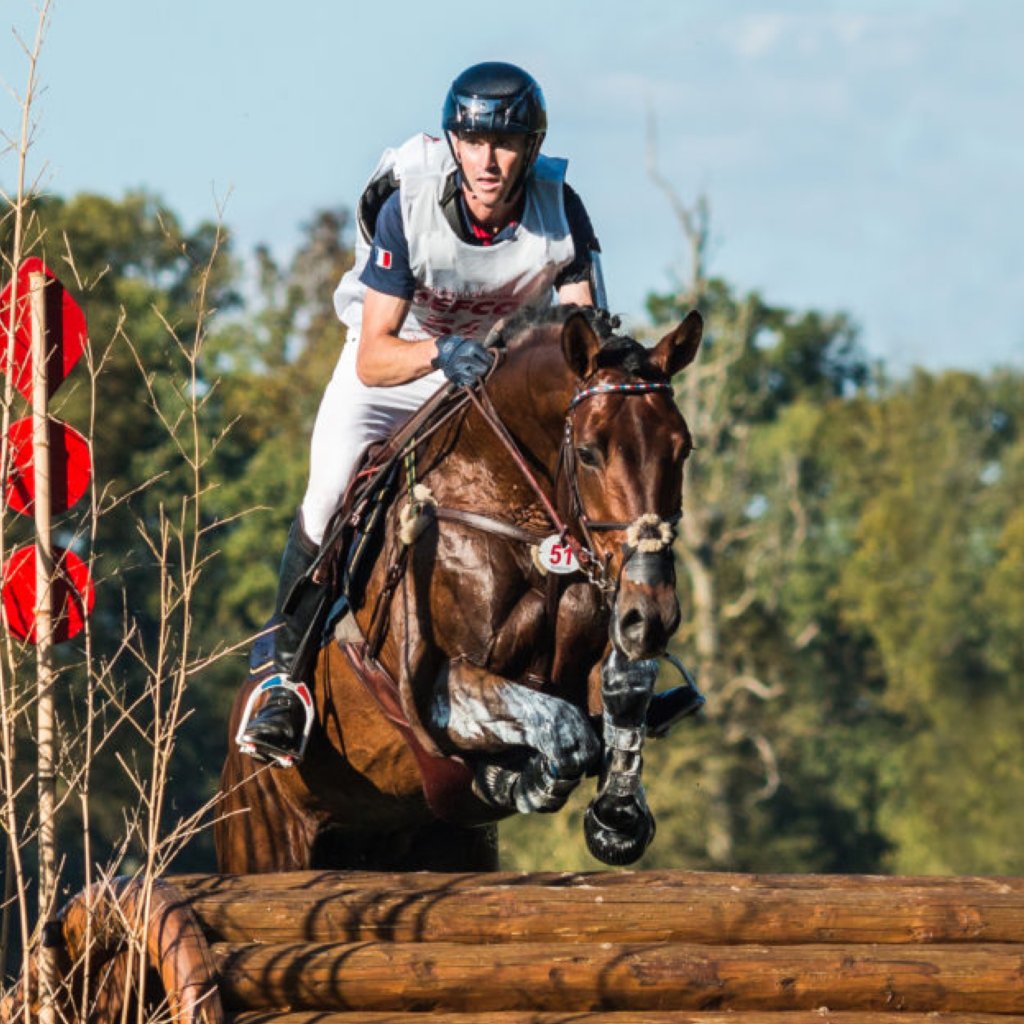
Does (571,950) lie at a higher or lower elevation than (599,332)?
lower

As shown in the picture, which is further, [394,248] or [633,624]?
[394,248]

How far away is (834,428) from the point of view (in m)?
56.5

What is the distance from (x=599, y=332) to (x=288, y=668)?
5.20 feet

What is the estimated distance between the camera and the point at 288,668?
7.27 meters

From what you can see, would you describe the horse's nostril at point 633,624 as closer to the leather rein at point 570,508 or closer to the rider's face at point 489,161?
the leather rein at point 570,508

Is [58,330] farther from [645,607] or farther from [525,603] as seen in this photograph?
[645,607]

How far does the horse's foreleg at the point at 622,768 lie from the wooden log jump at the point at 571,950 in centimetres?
48

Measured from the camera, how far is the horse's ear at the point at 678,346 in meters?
6.38

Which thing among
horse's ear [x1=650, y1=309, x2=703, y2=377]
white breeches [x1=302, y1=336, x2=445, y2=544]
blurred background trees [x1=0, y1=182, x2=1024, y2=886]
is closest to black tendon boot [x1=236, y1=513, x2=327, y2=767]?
white breeches [x1=302, y1=336, x2=445, y2=544]

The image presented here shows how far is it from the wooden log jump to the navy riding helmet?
90.3 inches

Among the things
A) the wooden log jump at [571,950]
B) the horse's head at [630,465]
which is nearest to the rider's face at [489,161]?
the horse's head at [630,465]

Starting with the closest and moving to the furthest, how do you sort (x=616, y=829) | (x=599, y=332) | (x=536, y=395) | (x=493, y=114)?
(x=616, y=829) < (x=599, y=332) < (x=536, y=395) < (x=493, y=114)

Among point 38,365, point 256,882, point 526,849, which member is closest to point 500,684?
point 256,882

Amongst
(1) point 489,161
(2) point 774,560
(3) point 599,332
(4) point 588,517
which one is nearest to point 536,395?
(3) point 599,332
